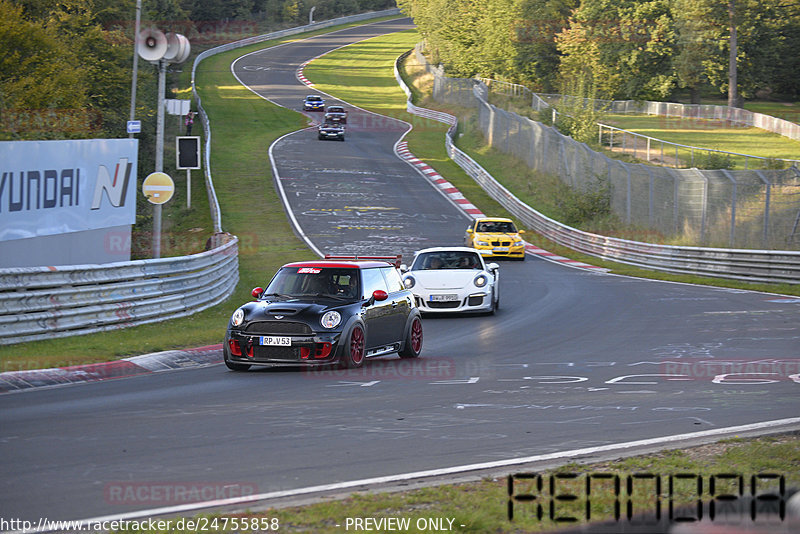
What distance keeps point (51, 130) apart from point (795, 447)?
784 inches

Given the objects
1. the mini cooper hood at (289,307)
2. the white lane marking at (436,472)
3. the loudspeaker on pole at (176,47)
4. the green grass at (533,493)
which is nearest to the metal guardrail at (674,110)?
the loudspeaker on pole at (176,47)

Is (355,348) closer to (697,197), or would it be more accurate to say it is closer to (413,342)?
(413,342)

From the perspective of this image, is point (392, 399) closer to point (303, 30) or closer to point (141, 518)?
point (141, 518)

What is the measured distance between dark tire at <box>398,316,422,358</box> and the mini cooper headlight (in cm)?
209

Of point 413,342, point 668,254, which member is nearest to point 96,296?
point 413,342

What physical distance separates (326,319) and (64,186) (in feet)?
27.2

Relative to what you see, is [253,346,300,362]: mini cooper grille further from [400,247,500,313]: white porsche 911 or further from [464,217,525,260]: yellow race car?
[464,217,525,260]: yellow race car

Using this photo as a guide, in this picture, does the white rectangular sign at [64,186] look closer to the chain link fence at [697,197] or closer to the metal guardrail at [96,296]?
the metal guardrail at [96,296]

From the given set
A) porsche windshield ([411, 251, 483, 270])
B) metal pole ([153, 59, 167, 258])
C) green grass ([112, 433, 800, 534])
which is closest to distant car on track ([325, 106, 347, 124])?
porsche windshield ([411, 251, 483, 270])

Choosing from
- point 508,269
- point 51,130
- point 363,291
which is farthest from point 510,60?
point 363,291

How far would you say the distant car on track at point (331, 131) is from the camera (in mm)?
67750

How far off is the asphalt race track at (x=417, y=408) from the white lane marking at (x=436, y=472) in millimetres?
129

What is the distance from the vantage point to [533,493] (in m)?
6.29

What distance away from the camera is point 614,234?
3809 cm
